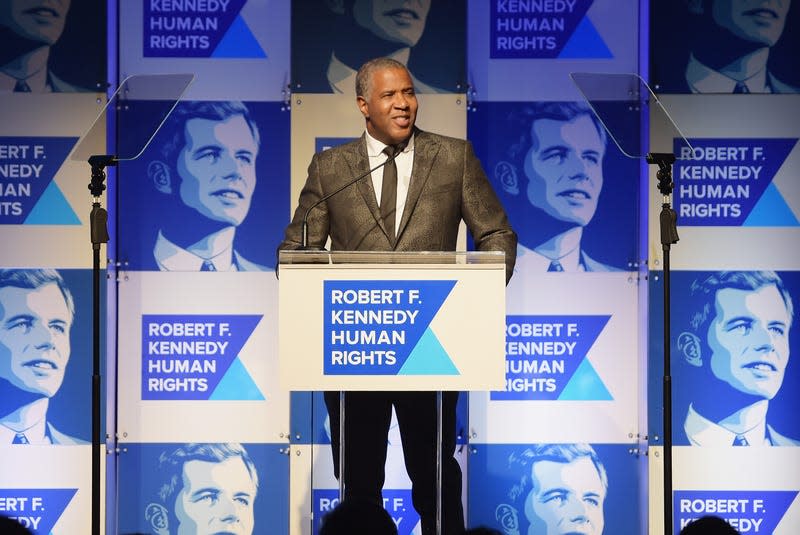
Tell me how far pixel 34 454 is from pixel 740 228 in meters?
3.31

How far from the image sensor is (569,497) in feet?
16.6

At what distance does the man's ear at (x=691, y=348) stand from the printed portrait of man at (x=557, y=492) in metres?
0.59

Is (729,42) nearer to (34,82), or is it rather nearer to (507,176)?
(507,176)

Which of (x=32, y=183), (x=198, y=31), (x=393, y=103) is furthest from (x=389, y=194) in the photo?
(x=32, y=183)

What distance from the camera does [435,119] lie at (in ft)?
16.5

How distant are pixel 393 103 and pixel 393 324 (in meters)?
1.02

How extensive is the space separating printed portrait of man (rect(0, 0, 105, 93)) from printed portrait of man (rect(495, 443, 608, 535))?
2.67 metres

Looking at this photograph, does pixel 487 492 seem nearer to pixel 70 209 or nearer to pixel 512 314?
pixel 512 314

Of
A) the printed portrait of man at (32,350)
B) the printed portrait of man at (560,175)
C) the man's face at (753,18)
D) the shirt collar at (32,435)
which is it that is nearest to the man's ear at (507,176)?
the printed portrait of man at (560,175)

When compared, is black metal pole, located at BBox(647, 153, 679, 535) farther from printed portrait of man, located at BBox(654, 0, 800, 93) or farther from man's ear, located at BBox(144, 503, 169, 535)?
man's ear, located at BBox(144, 503, 169, 535)

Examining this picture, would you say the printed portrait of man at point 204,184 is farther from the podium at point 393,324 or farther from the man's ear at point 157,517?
the podium at point 393,324

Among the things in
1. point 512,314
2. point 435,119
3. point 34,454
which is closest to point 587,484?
point 512,314

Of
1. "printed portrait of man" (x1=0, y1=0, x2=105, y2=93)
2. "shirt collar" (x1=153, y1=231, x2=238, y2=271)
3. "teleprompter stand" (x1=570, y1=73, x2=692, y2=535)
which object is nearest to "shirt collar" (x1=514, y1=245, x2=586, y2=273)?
"teleprompter stand" (x1=570, y1=73, x2=692, y2=535)

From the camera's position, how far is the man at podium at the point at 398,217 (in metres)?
3.89
